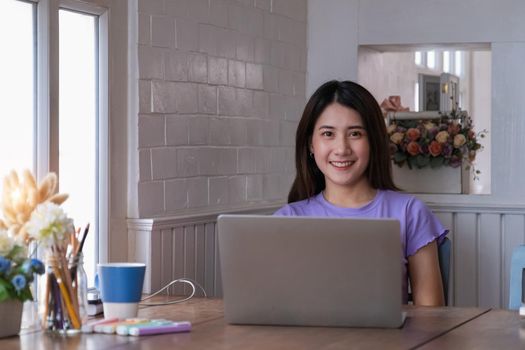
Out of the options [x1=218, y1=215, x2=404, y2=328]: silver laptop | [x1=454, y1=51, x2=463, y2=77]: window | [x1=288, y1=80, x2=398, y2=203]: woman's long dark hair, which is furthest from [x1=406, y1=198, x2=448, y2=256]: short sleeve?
[x1=454, y1=51, x2=463, y2=77]: window

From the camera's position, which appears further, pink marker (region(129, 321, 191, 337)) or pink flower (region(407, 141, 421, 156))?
pink flower (region(407, 141, 421, 156))

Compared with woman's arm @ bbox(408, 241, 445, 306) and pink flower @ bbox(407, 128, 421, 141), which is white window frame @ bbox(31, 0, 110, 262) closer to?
woman's arm @ bbox(408, 241, 445, 306)

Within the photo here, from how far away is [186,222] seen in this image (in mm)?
3605

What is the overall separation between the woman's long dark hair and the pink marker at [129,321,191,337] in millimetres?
1040

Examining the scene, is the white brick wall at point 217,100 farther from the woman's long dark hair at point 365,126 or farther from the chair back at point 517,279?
the chair back at point 517,279

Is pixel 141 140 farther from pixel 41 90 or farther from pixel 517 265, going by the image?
pixel 517 265

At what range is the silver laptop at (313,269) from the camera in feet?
7.34

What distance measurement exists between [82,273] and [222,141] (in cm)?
162

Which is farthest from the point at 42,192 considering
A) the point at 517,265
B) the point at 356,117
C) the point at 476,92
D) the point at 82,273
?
the point at 476,92

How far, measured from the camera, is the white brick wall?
3445mm

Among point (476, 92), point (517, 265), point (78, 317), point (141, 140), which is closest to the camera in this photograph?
point (78, 317)

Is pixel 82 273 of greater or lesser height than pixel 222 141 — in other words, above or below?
below

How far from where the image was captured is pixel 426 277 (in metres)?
2.99

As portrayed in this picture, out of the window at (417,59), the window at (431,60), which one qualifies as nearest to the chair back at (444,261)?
the window at (417,59)
